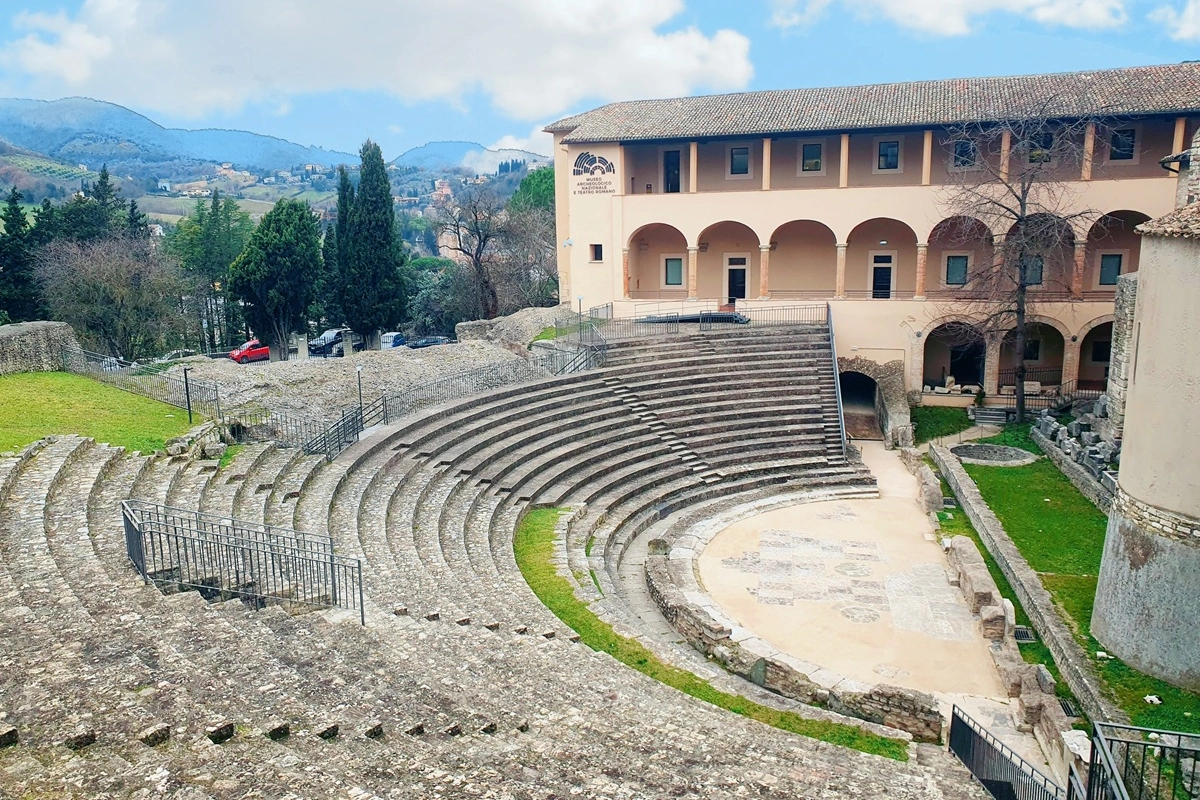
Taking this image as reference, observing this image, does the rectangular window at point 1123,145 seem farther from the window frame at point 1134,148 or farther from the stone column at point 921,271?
the stone column at point 921,271

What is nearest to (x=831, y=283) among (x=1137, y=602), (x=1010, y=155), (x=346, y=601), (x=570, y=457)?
(x=1010, y=155)

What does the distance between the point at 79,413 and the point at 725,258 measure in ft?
83.9

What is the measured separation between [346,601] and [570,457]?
10829 millimetres

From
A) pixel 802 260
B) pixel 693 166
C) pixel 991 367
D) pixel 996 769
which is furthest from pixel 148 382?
pixel 991 367

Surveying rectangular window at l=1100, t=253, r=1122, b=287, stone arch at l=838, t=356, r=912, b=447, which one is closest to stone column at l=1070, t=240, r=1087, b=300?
rectangular window at l=1100, t=253, r=1122, b=287

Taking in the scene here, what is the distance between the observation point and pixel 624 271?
35.9m

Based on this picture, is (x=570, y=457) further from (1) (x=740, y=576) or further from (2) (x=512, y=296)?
(2) (x=512, y=296)

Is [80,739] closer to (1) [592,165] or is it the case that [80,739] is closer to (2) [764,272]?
(2) [764,272]

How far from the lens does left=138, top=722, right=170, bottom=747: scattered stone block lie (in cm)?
716

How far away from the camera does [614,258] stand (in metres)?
36.1

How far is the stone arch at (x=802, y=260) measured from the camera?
35.9m

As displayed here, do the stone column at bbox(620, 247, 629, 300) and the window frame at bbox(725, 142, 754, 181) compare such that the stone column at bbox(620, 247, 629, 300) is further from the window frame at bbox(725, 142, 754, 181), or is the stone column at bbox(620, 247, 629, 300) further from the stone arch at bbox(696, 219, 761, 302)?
the window frame at bbox(725, 142, 754, 181)

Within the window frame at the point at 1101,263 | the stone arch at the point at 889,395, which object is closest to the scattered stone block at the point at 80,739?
the stone arch at the point at 889,395

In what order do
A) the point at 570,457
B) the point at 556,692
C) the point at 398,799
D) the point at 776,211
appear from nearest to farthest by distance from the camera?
1. the point at 398,799
2. the point at 556,692
3. the point at 570,457
4. the point at 776,211
